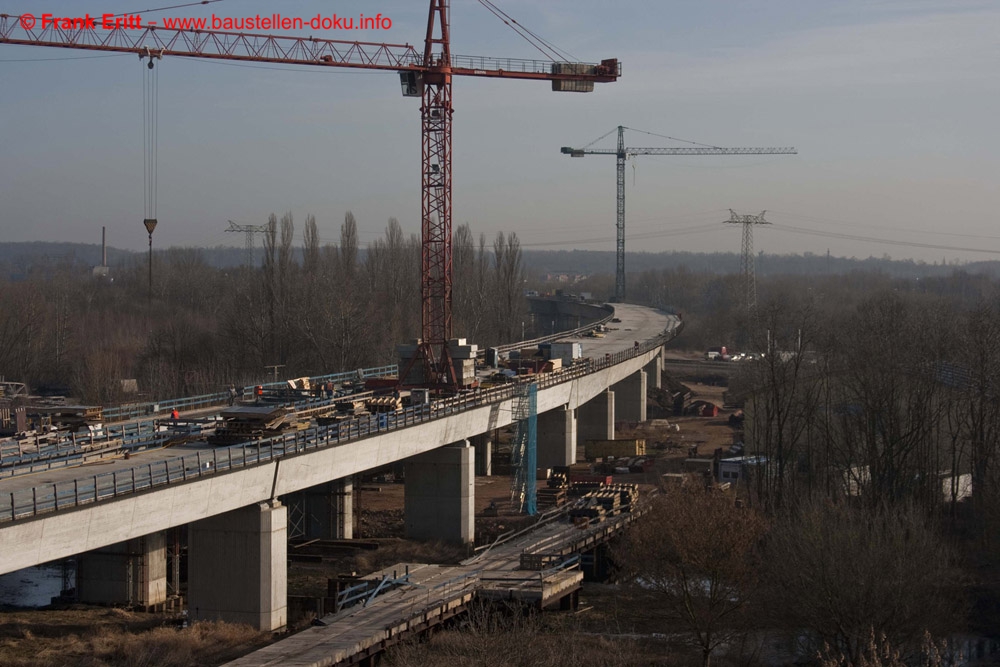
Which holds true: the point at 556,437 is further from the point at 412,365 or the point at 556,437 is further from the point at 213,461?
the point at 213,461

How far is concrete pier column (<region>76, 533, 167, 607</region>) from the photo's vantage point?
42.6 meters

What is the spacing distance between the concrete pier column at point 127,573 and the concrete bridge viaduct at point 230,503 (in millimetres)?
36

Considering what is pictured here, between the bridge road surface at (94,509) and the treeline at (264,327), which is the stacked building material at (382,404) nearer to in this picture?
the bridge road surface at (94,509)

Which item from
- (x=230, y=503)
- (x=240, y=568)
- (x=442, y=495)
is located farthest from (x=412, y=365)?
(x=230, y=503)

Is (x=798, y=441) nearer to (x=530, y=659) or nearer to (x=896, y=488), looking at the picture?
(x=896, y=488)

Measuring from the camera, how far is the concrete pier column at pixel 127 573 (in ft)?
140

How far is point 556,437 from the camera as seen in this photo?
249 feet

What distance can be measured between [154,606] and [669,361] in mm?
115408

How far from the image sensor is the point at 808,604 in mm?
36156

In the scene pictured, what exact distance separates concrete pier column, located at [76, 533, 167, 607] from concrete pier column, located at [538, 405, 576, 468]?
3550 centimetres

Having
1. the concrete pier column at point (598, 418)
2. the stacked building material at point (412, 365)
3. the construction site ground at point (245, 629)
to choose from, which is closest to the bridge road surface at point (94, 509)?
the construction site ground at point (245, 629)

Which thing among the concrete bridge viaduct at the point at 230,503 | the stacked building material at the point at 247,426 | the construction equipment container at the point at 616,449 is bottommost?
the construction equipment container at the point at 616,449

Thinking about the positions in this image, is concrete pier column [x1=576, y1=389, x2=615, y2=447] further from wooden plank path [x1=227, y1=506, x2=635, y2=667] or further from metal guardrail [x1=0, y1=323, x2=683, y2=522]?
wooden plank path [x1=227, y1=506, x2=635, y2=667]

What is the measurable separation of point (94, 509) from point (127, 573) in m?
12.3
